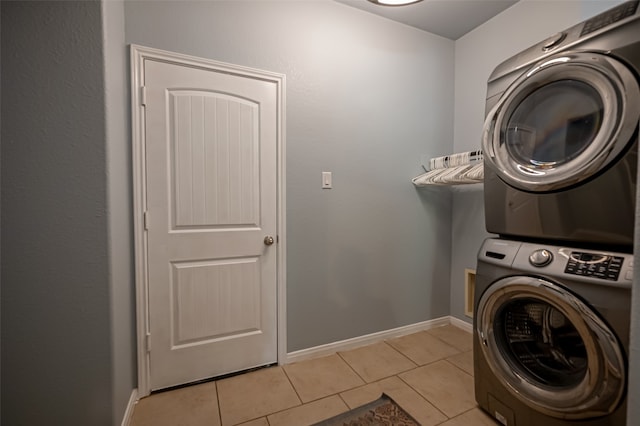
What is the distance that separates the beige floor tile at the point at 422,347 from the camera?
1.98 meters

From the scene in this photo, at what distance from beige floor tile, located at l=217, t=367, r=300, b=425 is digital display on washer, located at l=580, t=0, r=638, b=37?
2216 millimetres

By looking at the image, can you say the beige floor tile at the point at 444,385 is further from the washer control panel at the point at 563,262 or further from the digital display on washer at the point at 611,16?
the digital display on washer at the point at 611,16

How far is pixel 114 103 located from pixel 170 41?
0.58 metres

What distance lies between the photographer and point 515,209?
1265mm

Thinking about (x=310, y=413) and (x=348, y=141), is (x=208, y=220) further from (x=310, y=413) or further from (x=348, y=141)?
(x=310, y=413)

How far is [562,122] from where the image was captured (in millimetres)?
1162

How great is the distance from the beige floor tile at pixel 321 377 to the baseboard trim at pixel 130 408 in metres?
0.87

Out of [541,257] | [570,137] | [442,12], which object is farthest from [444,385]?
[442,12]

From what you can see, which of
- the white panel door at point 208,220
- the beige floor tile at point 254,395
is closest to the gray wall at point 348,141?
the white panel door at point 208,220

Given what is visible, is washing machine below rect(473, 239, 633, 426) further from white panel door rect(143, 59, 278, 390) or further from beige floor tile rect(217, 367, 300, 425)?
white panel door rect(143, 59, 278, 390)

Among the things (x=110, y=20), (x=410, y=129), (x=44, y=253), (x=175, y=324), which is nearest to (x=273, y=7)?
(x=110, y=20)

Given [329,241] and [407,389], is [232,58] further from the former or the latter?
[407,389]

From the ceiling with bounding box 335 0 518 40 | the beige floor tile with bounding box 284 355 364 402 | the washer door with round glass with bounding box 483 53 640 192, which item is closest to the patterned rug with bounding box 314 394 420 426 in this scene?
the beige floor tile with bounding box 284 355 364 402

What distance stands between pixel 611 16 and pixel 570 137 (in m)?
0.45
